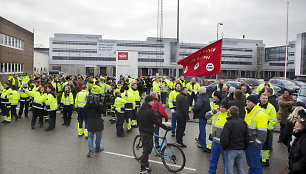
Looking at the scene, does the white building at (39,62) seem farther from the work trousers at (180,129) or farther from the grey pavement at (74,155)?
the work trousers at (180,129)

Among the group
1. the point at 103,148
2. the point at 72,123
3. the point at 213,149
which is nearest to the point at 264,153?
the point at 213,149

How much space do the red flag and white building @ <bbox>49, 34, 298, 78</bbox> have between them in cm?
6363

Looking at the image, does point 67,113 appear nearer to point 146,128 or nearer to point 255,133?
point 146,128

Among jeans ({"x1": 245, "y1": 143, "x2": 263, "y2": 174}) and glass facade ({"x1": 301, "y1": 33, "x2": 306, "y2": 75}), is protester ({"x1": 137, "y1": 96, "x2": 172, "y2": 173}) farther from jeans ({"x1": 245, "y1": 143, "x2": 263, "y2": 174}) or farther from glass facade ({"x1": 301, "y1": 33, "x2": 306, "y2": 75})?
glass facade ({"x1": 301, "y1": 33, "x2": 306, "y2": 75})

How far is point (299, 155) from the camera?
12.4ft

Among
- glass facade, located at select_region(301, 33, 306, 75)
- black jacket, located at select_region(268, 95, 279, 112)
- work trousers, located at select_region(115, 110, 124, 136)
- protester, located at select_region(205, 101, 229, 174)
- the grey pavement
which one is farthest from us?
glass facade, located at select_region(301, 33, 306, 75)

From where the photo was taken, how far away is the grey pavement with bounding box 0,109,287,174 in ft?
18.8

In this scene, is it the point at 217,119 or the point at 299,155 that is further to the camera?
the point at 217,119

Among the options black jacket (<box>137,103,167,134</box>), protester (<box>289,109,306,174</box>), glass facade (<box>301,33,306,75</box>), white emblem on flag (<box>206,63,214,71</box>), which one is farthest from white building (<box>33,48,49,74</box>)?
glass facade (<box>301,33,306,75</box>)

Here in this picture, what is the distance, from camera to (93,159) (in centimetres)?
639

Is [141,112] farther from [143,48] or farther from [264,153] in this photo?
[143,48]

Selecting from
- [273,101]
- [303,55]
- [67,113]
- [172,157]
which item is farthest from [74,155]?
[303,55]

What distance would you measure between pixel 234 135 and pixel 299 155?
111 cm

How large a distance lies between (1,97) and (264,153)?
10723 millimetres
